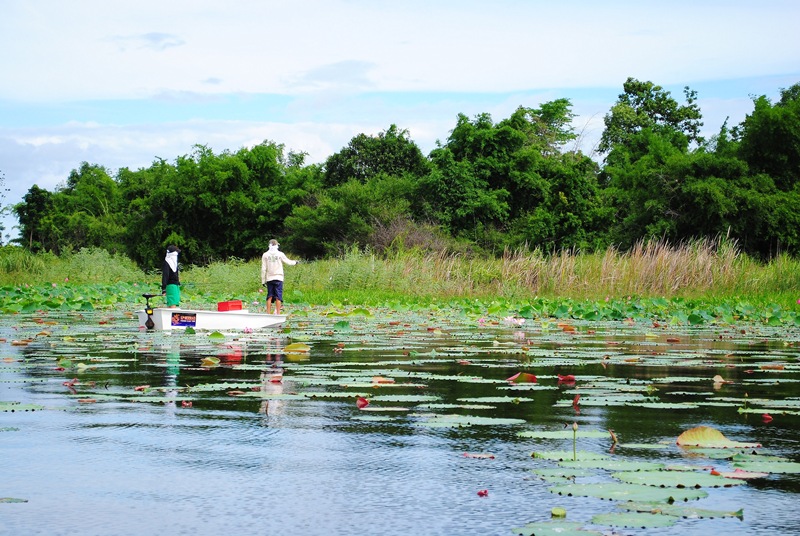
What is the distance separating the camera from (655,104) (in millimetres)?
62250

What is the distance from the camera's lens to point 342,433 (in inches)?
217

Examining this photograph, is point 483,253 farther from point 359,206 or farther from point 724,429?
point 724,429

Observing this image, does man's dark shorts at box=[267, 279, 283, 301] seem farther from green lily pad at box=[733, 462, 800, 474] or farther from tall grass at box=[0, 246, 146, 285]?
tall grass at box=[0, 246, 146, 285]

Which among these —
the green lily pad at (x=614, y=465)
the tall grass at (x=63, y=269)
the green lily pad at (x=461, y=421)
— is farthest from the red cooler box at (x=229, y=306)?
the tall grass at (x=63, y=269)

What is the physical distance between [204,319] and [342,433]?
9.65 metres

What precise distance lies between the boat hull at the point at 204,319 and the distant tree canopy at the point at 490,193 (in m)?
19.6

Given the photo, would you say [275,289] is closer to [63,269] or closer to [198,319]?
[198,319]

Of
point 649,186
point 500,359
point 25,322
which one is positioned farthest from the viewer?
point 649,186

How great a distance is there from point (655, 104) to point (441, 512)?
203 feet

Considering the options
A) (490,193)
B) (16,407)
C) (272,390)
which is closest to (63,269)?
(490,193)

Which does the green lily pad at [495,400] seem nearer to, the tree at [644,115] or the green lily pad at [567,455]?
the green lily pad at [567,455]

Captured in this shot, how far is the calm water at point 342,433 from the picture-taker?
3697 millimetres

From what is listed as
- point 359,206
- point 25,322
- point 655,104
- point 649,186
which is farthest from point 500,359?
point 655,104

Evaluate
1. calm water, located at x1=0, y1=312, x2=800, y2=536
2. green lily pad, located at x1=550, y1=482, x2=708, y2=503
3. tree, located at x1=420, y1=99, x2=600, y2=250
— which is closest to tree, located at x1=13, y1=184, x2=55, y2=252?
tree, located at x1=420, y1=99, x2=600, y2=250
